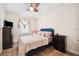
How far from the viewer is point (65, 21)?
6.57 ft

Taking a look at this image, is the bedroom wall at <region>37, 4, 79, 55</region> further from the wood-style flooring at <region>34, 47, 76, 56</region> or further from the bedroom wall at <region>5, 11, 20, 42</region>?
the bedroom wall at <region>5, 11, 20, 42</region>

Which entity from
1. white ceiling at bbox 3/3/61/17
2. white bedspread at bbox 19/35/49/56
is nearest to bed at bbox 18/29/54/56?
white bedspread at bbox 19/35/49/56

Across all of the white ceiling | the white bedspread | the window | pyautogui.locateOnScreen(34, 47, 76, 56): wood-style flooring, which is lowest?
pyautogui.locateOnScreen(34, 47, 76, 56): wood-style flooring

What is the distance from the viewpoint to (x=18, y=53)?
1.96 metres

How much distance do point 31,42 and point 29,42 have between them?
0.03 meters

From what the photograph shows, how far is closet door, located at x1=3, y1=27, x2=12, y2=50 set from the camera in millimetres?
1909

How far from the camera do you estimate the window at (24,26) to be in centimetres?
196

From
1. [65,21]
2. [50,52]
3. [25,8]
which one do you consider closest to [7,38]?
[25,8]

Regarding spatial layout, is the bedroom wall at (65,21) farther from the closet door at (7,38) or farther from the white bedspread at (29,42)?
the closet door at (7,38)

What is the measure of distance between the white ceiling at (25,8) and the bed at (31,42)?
1.08 ft

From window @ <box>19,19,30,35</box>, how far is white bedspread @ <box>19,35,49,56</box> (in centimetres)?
9

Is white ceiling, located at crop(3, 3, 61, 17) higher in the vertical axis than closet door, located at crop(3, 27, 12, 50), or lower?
higher

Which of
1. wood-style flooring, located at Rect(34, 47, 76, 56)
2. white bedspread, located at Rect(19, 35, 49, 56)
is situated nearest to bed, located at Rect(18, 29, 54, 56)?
white bedspread, located at Rect(19, 35, 49, 56)

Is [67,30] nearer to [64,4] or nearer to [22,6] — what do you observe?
[64,4]
